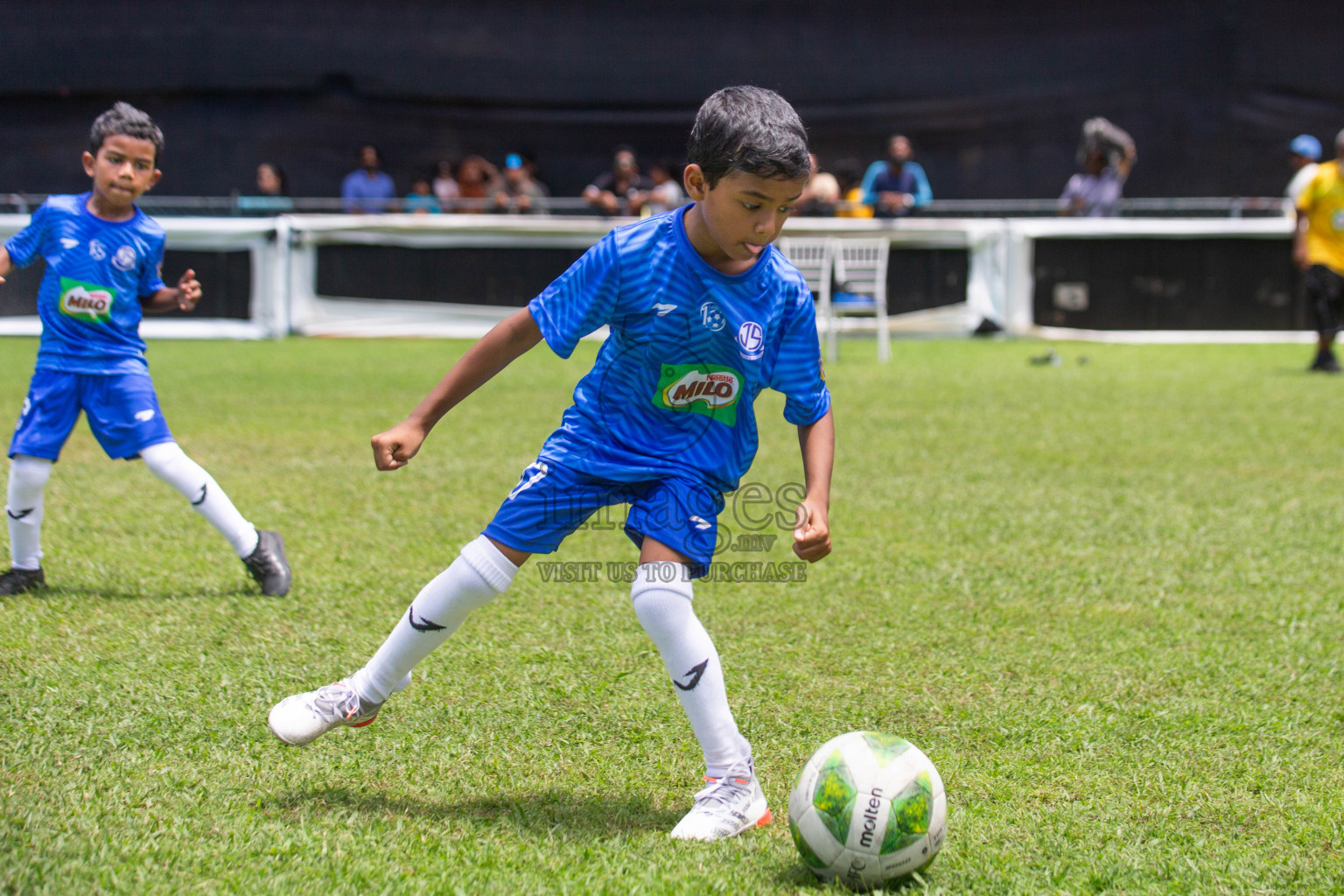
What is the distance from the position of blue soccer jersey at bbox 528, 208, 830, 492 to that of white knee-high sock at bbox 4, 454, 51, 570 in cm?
254

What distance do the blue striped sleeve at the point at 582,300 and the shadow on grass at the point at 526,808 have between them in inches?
39.6

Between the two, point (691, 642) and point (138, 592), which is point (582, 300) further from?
point (138, 592)

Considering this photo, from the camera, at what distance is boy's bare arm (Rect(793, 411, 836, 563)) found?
2553 mm

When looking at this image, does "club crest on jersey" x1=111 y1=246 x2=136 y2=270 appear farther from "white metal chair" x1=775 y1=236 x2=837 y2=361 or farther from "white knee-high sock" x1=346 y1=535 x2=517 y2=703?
"white metal chair" x1=775 y1=236 x2=837 y2=361

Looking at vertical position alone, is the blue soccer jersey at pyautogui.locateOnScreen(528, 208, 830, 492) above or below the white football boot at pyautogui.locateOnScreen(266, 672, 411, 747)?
above

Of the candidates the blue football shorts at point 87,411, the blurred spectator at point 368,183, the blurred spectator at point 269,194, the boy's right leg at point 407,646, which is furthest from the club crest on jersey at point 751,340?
the blurred spectator at point 368,183

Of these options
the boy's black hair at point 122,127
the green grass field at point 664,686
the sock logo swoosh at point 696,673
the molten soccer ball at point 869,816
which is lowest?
the green grass field at point 664,686

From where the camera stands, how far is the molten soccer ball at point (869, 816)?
7.96 feet

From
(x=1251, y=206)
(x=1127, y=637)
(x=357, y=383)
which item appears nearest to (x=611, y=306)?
(x=1127, y=637)

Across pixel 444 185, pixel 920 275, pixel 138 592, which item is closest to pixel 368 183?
pixel 444 185

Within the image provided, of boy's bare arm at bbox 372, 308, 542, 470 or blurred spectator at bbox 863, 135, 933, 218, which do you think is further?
blurred spectator at bbox 863, 135, 933, 218

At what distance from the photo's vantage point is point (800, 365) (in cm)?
288

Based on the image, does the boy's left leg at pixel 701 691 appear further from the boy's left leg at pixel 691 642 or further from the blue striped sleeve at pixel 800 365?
the blue striped sleeve at pixel 800 365

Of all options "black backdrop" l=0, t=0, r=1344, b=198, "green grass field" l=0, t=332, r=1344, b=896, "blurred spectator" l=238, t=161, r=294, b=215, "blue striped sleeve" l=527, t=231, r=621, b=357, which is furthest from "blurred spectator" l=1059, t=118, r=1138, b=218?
"blue striped sleeve" l=527, t=231, r=621, b=357
